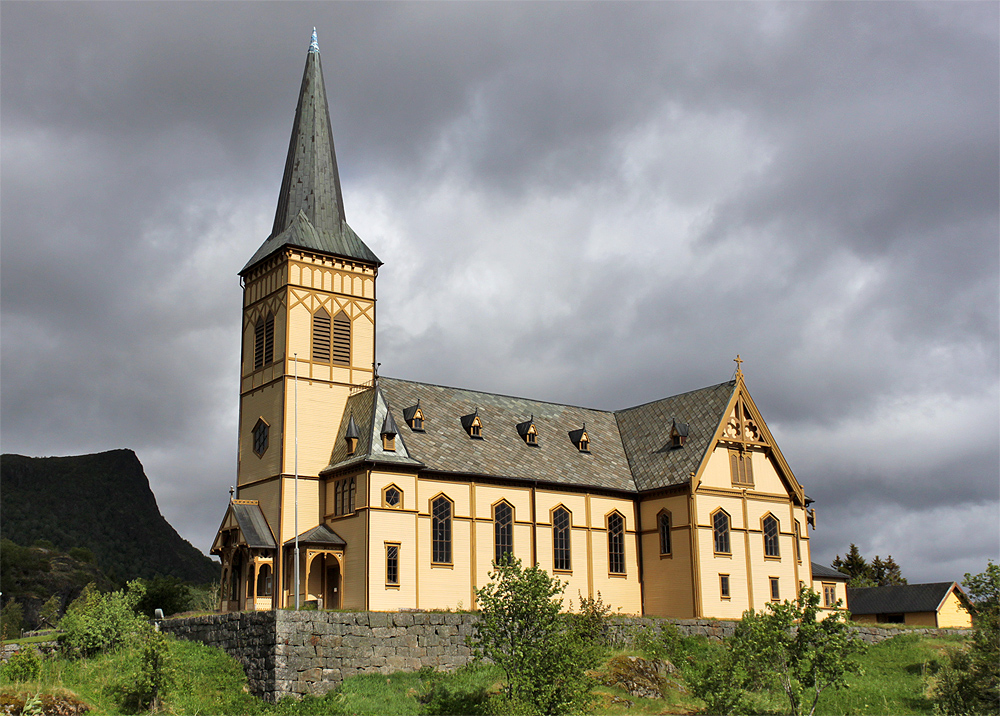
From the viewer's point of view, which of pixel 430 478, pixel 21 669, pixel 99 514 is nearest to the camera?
pixel 21 669

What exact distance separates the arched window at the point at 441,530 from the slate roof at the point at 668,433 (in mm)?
11830

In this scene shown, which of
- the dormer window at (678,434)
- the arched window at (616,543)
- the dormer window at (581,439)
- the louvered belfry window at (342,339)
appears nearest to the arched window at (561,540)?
the arched window at (616,543)

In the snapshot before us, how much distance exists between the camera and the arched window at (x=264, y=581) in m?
44.4

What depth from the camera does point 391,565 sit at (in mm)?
43094

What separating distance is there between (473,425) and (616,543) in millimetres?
9645

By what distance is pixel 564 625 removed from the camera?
105 feet

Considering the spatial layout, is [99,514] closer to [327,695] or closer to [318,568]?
[318,568]

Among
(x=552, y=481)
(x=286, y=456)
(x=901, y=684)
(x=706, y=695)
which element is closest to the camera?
(x=706, y=695)

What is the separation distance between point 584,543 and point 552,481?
358 centimetres

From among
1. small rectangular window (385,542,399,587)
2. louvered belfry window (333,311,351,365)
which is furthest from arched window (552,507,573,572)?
louvered belfry window (333,311,351,365)

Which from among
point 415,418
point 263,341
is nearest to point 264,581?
point 415,418

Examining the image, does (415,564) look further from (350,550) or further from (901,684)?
(901,684)

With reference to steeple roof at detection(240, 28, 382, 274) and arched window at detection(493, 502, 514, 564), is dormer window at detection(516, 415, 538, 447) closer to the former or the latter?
arched window at detection(493, 502, 514, 564)

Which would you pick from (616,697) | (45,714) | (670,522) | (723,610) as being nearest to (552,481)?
(670,522)
